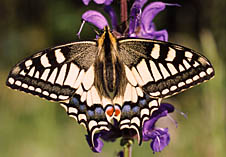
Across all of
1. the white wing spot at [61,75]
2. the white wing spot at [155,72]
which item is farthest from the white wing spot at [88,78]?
the white wing spot at [155,72]

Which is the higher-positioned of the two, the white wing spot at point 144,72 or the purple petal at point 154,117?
the white wing spot at point 144,72

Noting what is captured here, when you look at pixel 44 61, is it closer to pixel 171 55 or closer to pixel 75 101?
pixel 75 101

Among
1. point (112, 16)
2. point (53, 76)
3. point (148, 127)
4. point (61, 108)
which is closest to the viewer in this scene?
point (53, 76)

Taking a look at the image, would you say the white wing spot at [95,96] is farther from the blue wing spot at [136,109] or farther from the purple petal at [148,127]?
the purple petal at [148,127]

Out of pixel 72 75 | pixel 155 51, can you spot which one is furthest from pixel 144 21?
pixel 72 75

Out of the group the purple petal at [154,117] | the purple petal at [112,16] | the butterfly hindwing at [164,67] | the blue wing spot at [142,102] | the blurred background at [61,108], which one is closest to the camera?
the butterfly hindwing at [164,67]

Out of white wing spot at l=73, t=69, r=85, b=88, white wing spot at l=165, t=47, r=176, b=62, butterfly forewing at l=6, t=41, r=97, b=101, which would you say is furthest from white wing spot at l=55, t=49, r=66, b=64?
white wing spot at l=165, t=47, r=176, b=62

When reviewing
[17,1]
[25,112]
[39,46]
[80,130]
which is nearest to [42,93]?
[80,130]
